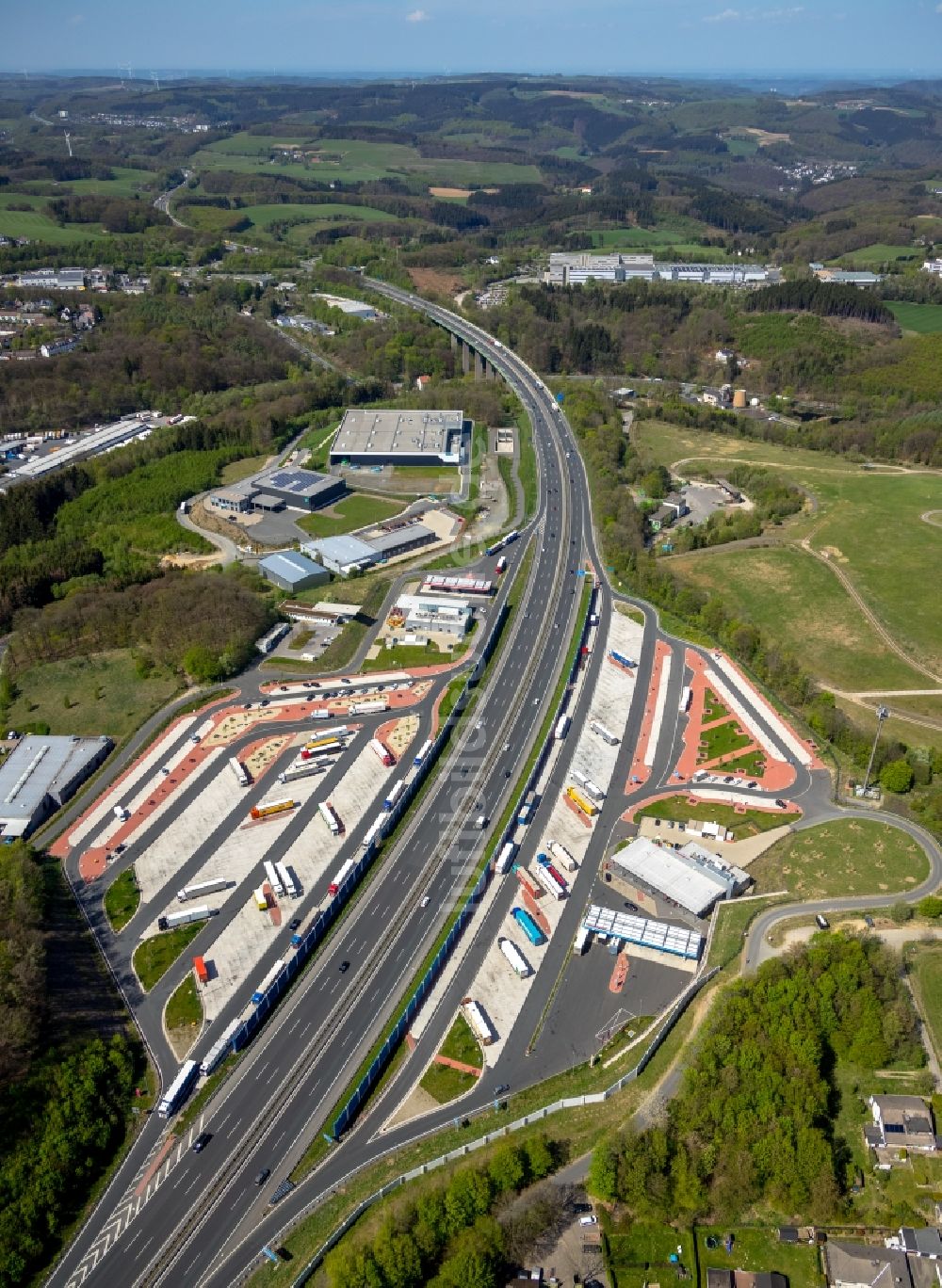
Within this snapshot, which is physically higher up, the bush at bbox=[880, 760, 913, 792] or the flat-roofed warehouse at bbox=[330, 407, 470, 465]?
the flat-roofed warehouse at bbox=[330, 407, 470, 465]

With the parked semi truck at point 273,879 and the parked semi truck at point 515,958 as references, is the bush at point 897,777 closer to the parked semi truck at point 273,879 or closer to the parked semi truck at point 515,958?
the parked semi truck at point 515,958

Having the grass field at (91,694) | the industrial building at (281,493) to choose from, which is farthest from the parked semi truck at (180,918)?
the industrial building at (281,493)

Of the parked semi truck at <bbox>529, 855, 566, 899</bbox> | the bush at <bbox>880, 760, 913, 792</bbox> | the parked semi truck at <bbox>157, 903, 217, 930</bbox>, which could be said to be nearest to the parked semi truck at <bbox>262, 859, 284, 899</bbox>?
the parked semi truck at <bbox>157, 903, 217, 930</bbox>

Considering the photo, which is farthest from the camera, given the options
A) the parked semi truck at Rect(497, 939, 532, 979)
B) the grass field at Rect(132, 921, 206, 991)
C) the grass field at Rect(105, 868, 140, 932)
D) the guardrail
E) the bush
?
the bush

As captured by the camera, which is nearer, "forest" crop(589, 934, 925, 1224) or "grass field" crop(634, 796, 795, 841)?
"forest" crop(589, 934, 925, 1224)

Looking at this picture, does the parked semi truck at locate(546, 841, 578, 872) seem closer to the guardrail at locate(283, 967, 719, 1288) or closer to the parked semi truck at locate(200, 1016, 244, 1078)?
the guardrail at locate(283, 967, 719, 1288)

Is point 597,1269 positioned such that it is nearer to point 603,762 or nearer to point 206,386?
point 603,762
